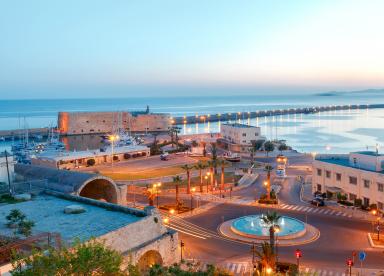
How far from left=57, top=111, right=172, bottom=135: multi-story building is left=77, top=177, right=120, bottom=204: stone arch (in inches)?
4324

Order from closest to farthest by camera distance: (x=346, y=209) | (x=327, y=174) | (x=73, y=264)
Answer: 1. (x=73, y=264)
2. (x=346, y=209)
3. (x=327, y=174)

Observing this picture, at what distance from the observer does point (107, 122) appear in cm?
16300

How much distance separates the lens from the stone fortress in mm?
157625

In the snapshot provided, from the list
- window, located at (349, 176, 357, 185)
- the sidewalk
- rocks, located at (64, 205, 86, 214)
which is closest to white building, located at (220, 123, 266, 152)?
the sidewalk

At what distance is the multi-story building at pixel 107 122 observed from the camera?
158 meters

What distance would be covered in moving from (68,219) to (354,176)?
A: 34423 mm

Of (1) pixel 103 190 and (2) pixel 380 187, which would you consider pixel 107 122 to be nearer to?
(1) pixel 103 190

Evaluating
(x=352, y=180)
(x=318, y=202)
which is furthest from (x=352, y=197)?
(x=318, y=202)

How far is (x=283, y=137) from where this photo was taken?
165125 mm

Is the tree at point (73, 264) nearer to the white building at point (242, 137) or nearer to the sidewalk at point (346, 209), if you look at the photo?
the sidewalk at point (346, 209)

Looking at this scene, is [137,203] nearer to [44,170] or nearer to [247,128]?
[44,170]

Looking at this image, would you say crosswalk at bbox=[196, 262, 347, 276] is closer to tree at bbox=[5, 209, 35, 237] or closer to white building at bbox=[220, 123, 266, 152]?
tree at bbox=[5, 209, 35, 237]

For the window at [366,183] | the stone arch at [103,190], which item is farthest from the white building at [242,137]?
the stone arch at [103,190]

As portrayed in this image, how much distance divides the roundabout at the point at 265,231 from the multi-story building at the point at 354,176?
34.8 feet
